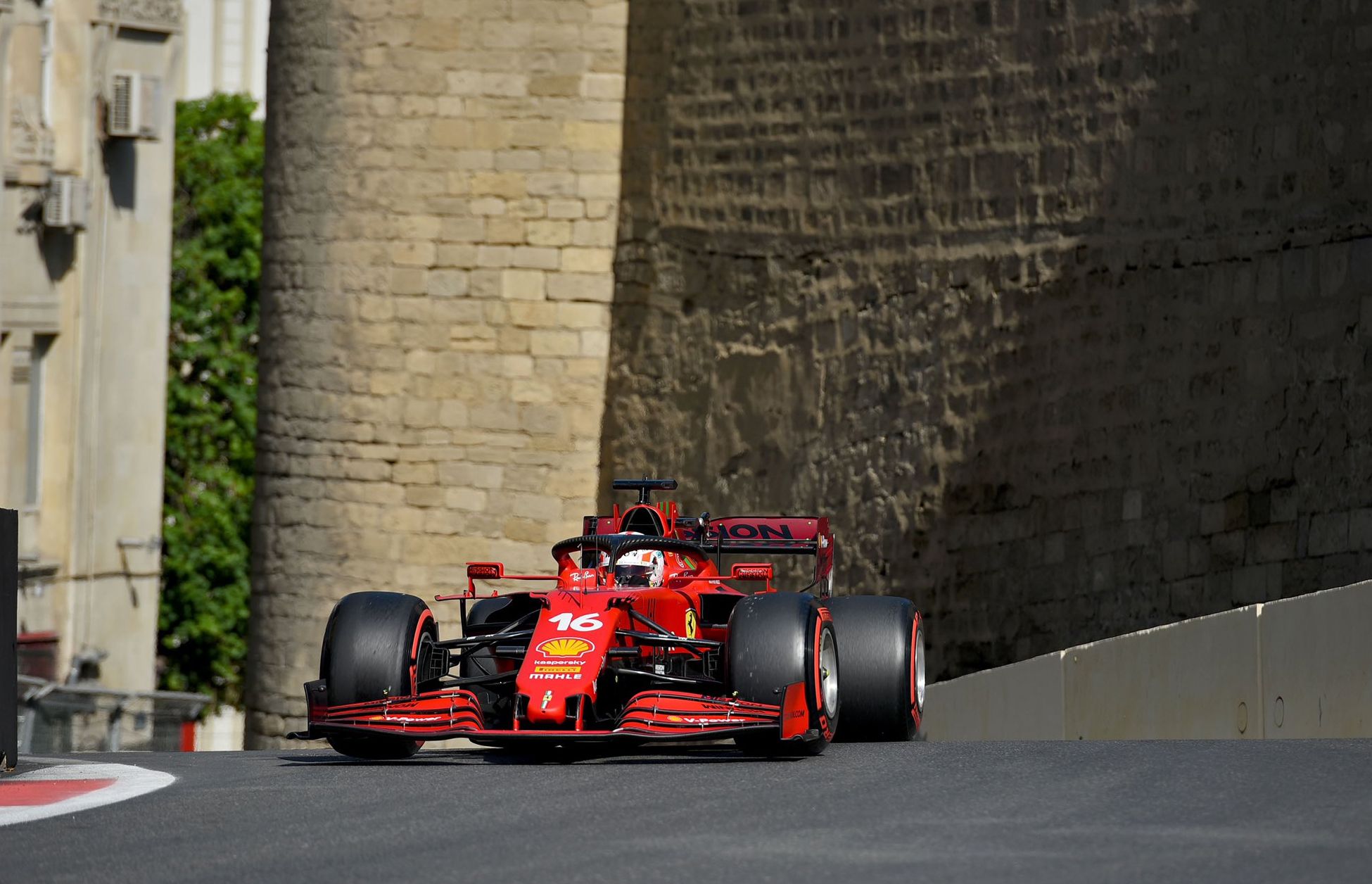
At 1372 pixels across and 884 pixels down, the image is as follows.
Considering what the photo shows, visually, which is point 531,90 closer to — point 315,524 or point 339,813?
point 315,524

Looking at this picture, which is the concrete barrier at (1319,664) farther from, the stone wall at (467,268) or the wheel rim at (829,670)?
the stone wall at (467,268)

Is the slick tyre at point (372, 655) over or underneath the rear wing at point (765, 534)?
underneath

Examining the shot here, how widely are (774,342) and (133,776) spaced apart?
874 cm

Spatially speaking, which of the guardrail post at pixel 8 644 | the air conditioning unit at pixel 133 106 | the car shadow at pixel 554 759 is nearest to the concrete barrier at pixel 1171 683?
the car shadow at pixel 554 759

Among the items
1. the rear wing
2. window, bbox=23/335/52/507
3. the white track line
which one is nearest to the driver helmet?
the rear wing

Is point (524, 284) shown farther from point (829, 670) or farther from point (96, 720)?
point (96, 720)

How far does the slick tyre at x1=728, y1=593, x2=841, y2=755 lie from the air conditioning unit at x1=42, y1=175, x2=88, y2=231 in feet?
69.4

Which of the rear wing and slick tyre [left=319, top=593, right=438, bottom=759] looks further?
the rear wing

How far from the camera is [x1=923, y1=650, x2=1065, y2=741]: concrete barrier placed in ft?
36.6

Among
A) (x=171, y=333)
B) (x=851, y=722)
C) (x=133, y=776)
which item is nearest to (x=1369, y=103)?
(x=851, y=722)

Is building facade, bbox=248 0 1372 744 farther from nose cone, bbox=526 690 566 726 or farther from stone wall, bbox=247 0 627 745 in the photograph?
nose cone, bbox=526 690 566 726

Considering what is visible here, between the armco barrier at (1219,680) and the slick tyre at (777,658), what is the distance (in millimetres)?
2113

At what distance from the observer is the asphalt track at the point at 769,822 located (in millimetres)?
6012

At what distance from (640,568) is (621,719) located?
1263 millimetres
